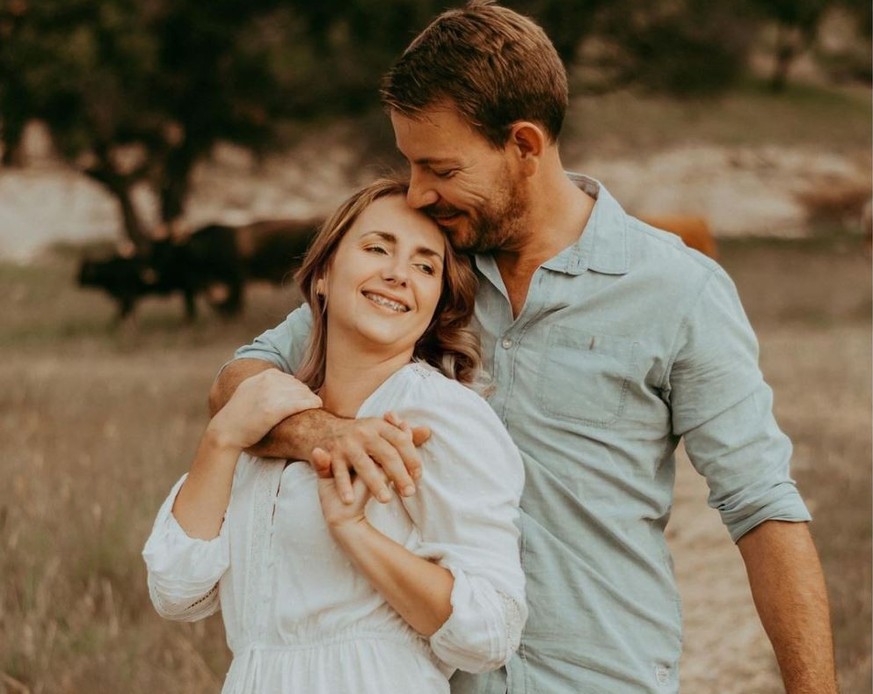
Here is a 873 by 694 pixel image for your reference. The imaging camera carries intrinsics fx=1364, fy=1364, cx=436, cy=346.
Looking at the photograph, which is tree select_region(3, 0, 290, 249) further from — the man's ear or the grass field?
the man's ear

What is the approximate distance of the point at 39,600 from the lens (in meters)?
5.03

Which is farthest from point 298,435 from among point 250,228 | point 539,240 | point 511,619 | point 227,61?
point 227,61

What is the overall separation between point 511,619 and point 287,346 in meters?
1.17

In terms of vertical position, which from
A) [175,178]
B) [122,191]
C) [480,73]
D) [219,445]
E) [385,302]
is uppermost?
[480,73]

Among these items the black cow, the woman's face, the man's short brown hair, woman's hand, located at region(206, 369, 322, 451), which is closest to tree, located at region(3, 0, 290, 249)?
the black cow

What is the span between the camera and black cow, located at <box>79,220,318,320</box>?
19188mm

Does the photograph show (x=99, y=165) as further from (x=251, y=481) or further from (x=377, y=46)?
(x=251, y=481)

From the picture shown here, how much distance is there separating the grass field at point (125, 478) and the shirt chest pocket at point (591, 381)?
2.04 metres

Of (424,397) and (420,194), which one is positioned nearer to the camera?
(424,397)

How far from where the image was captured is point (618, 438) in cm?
330

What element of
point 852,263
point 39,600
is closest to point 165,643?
point 39,600

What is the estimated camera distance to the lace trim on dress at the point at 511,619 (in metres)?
2.82

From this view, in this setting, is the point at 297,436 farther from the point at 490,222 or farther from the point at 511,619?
the point at 490,222

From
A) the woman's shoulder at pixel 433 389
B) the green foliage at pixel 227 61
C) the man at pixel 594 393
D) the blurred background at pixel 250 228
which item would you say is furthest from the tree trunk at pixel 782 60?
the woman's shoulder at pixel 433 389
